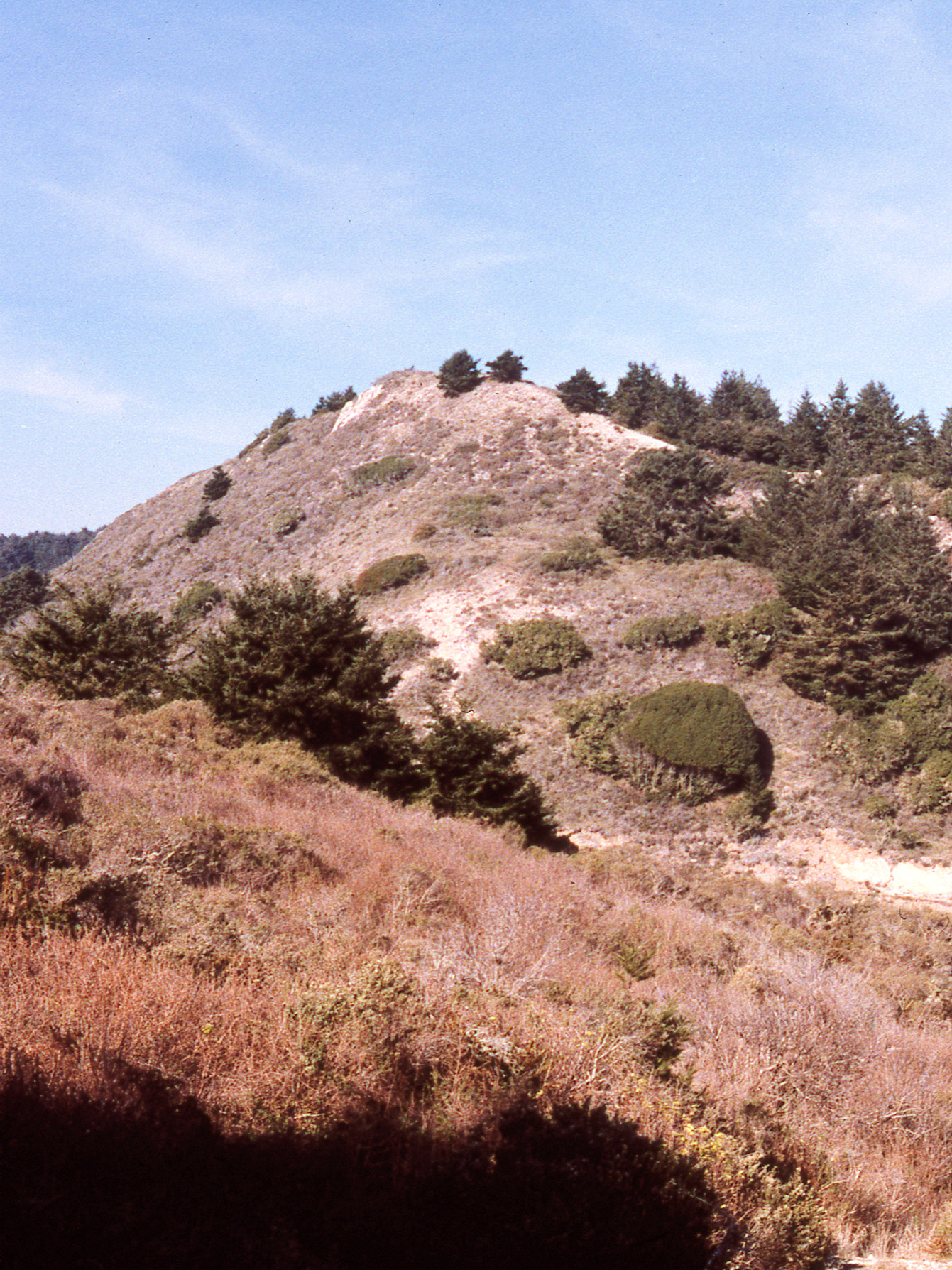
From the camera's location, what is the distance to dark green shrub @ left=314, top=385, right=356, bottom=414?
6009 cm

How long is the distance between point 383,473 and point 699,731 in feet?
99.6

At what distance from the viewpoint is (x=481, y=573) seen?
95.2 ft

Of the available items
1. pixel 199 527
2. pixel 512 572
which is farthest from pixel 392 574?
pixel 199 527

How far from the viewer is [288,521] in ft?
140

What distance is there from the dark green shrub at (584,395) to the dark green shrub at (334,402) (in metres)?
19.8

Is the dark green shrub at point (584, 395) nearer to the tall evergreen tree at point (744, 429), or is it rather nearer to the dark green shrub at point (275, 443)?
the tall evergreen tree at point (744, 429)

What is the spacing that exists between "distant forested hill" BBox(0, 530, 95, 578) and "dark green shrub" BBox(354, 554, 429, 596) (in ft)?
192

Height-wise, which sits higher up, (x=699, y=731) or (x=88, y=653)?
(x=88, y=653)

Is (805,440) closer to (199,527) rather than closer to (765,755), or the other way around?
(765,755)

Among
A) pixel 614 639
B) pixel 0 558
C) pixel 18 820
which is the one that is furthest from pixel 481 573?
pixel 0 558

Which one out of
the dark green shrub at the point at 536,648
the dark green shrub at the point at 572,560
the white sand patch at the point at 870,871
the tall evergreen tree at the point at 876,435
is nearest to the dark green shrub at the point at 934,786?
the white sand patch at the point at 870,871

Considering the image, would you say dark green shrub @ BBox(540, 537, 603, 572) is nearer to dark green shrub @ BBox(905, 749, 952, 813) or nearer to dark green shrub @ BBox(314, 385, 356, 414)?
dark green shrub @ BBox(905, 749, 952, 813)

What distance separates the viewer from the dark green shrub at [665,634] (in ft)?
76.9

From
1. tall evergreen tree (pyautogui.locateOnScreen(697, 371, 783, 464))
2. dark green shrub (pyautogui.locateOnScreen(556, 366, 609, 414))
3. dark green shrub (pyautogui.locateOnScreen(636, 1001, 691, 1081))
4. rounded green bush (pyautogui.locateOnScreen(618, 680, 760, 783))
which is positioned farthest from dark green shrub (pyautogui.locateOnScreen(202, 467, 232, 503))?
dark green shrub (pyautogui.locateOnScreen(636, 1001, 691, 1081))
